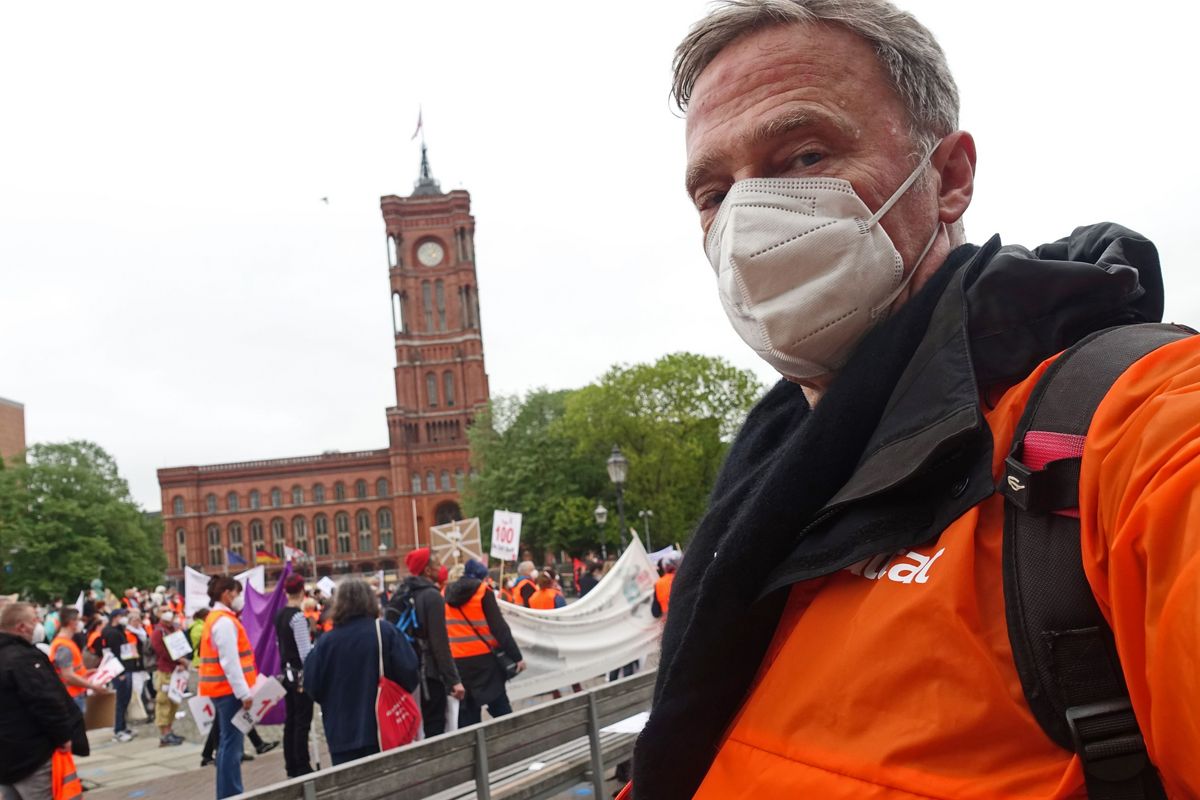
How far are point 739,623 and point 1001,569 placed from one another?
0.39 meters

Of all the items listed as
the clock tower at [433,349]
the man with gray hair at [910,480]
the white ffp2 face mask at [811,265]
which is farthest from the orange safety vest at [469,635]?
the clock tower at [433,349]

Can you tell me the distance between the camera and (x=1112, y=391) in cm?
83

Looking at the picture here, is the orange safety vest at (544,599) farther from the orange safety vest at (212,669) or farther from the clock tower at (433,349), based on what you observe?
the clock tower at (433,349)

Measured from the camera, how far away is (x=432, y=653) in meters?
8.12

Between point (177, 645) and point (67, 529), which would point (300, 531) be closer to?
point (67, 529)

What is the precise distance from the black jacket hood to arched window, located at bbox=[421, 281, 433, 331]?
3146 inches

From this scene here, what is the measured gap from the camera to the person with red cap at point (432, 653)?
26.4ft

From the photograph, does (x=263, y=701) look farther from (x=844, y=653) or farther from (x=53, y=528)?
(x=53, y=528)

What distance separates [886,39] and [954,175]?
0.25 metres

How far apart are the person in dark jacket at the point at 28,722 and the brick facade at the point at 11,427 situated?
3796 inches

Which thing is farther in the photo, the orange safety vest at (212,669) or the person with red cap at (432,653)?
the orange safety vest at (212,669)

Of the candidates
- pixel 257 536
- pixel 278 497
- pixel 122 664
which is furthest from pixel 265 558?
pixel 257 536

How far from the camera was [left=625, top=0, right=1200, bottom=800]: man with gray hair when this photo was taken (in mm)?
784

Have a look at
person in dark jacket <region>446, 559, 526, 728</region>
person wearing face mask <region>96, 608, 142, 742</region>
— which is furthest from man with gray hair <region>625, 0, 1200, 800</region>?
person wearing face mask <region>96, 608, 142, 742</region>
